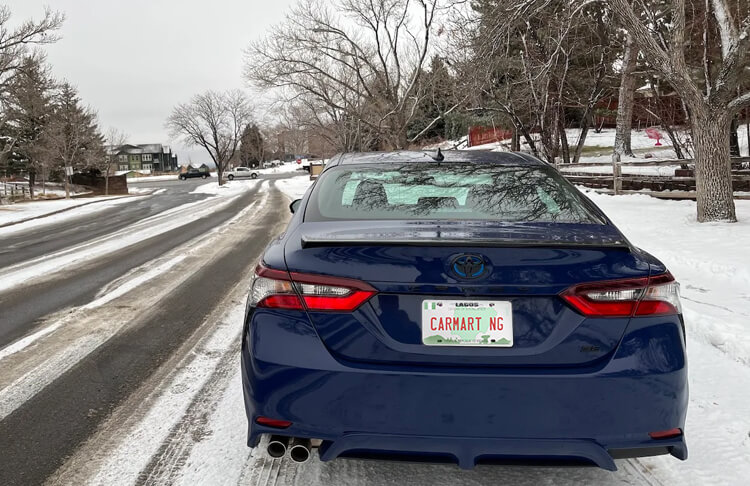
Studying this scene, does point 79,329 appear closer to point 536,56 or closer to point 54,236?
point 54,236

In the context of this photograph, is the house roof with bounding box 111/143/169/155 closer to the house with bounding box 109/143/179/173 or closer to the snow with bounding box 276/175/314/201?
the house with bounding box 109/143/179/173

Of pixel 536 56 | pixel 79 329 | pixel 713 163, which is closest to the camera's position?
pixel 79 329

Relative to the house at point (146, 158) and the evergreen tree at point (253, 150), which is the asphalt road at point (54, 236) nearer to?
the evergreen tree at point (253, 150)

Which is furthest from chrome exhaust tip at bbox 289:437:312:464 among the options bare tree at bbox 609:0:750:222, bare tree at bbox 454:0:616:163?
bare tree at bbox 454:0:616:163

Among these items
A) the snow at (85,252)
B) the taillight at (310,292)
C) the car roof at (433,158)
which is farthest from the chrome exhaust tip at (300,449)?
the snow at (85,252)

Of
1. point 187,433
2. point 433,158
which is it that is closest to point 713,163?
point 433,158

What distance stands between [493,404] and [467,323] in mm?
297

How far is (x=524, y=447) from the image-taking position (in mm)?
1847

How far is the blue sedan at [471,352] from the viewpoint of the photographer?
1849 millimetres

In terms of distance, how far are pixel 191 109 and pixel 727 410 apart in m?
57.1

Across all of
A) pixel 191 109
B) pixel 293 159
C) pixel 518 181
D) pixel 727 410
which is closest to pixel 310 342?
pixel 518 181

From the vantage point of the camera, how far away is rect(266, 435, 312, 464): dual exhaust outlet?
196 centimetres

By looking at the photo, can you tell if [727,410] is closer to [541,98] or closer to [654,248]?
[654,248]

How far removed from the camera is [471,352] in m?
1.88
